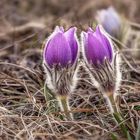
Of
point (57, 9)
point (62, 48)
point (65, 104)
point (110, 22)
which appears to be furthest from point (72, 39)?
point (57, 9)

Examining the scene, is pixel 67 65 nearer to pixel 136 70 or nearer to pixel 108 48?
pixel 108 48

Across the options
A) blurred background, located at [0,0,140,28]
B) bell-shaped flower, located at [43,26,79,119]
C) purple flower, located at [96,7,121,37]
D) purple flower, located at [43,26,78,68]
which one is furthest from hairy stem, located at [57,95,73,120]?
blurred background, located at [0,0,140,28]

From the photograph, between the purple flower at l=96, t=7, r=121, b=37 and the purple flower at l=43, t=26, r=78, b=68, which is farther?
the purple flower at l=96, t=7, r=121, b=37

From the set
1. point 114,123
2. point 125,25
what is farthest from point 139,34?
point 114,123

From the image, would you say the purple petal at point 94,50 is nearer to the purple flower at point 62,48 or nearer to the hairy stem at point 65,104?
the purple flower at point 62,48

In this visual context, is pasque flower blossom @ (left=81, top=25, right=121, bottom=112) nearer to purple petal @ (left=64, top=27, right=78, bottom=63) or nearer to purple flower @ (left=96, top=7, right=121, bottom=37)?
purple petal @ (left=64, top=27, right=78, bottom=63)

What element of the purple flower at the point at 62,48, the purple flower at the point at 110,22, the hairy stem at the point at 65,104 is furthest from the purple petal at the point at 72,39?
the purple flower at the point at 110,22

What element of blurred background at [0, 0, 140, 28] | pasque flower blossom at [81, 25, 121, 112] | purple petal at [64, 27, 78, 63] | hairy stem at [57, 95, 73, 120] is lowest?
hairy stem at [57, 95, 73, 120]

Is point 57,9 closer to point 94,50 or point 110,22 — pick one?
point 110,22
